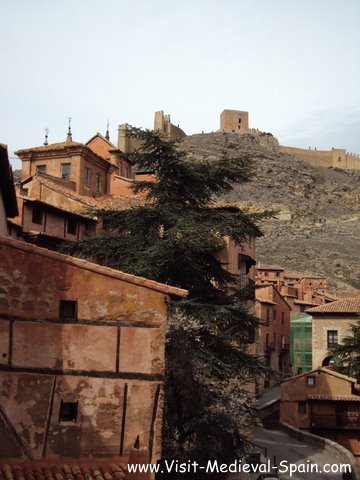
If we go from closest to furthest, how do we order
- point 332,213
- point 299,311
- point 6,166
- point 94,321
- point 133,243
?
1. point 94,321
2. point 6,166
3. point 133,243
4. point 299,311
5. point 332,213

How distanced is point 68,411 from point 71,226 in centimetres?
2159

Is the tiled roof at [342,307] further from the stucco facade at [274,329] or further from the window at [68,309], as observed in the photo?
the window at [68,309]

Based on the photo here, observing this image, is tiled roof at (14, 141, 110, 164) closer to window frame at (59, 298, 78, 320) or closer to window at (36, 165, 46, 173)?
window at (36, 165, 46, 173)

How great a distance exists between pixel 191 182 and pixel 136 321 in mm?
9395

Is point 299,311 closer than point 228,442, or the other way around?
point 228,442

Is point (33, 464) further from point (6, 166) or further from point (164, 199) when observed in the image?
point (164, 199)

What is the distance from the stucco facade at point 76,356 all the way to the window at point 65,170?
2872 cm

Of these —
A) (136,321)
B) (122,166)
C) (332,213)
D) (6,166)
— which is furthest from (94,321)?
(332,213)

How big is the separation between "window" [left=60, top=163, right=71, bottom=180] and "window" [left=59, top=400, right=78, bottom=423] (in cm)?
2970

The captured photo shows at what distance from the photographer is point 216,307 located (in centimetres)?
2100

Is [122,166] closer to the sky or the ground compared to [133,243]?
closer to the sky

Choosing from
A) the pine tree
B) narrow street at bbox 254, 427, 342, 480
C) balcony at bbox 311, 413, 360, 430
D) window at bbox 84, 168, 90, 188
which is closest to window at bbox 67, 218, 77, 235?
window at bbox 84, 168, 90, 188

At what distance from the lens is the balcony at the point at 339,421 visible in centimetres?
4516

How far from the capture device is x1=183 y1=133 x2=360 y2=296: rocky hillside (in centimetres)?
11062
